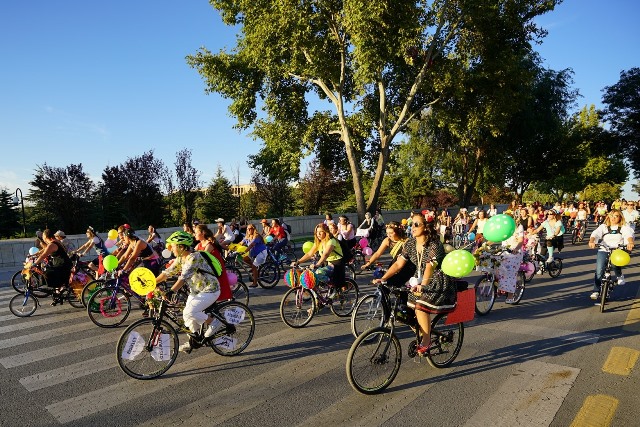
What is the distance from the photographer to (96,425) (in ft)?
13.0

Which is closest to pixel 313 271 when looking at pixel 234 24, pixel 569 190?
pixel 234 24

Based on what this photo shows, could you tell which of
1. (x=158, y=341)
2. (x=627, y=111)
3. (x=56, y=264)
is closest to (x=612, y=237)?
(x=158, y=341)

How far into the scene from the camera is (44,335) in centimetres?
689

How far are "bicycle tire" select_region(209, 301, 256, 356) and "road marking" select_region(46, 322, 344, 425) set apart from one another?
0.40 feet

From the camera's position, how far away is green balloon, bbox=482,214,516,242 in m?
6.85

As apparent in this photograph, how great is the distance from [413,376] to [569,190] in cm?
6866

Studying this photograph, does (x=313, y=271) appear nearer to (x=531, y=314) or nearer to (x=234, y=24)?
(x=531, y=314)

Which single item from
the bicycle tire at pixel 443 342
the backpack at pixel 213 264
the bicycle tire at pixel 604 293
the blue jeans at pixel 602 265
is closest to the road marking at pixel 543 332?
the bicycle tire at pixel 604 293

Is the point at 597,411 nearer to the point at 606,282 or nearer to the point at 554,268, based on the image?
the point at 606,282

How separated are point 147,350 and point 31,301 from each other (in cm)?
571

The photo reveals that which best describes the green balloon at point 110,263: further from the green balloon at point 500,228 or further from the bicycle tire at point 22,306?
the green balloon at point 500,228

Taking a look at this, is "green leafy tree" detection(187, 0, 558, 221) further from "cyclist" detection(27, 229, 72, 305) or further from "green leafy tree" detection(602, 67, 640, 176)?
"green leafy tree" detection(602, 67, 640, 176)

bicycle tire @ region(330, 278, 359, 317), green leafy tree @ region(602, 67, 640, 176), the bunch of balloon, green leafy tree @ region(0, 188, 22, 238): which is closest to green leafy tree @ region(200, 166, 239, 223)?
green leafy tree @ region(0, 188, 22, 238)

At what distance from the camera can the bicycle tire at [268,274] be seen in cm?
1080
